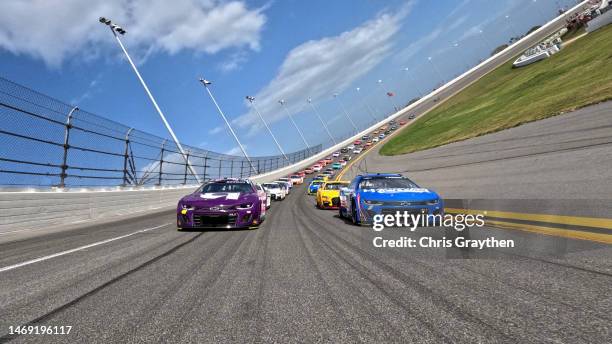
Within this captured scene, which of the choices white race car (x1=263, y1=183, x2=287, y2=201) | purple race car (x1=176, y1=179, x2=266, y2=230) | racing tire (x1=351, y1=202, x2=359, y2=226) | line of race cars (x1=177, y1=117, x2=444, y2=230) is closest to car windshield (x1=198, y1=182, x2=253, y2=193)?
line of race cars (x1=177, y1=117, x2=444, y2=230)

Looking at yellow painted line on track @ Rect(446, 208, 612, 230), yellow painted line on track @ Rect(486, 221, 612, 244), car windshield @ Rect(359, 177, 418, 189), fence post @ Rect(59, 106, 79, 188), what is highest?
fence post @ Rect(59, 106, 79, 188)

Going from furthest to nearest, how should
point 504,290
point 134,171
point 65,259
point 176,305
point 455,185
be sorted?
point 134,171
point 455,185
point 65,259
point 504,290
point 176,305

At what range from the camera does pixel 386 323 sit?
2.62 metres

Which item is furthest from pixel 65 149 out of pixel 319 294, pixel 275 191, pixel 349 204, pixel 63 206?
pixel 275 191

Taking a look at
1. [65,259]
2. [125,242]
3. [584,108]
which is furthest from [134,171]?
[584,108]

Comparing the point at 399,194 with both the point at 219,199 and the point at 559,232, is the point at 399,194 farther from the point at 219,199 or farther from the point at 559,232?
the point at 219,199

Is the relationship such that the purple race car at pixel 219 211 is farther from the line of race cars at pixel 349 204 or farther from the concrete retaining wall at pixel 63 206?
the concrete retaining wall at pixel 63 206

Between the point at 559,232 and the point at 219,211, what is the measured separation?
6439 mm

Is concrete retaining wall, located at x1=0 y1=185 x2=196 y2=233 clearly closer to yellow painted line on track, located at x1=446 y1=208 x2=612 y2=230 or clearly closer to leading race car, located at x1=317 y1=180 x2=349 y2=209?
leading race car, located at x1=317 y1=180 x2=349 y2=209

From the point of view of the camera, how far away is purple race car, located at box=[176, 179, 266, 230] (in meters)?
8.46

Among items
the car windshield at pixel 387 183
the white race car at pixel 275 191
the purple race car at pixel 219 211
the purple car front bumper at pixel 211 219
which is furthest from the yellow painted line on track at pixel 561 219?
the white race car at pixel 275 191

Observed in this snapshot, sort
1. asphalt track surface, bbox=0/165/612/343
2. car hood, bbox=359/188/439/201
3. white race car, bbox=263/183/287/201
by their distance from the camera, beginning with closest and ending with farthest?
asphalt track surface, bbox=0/165/612/343
car hood, bbox=359/188/439/201
white race car, bbox=263/183/287/201

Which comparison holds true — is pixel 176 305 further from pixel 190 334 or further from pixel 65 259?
pixel 65 259

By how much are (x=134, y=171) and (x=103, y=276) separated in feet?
46.2
